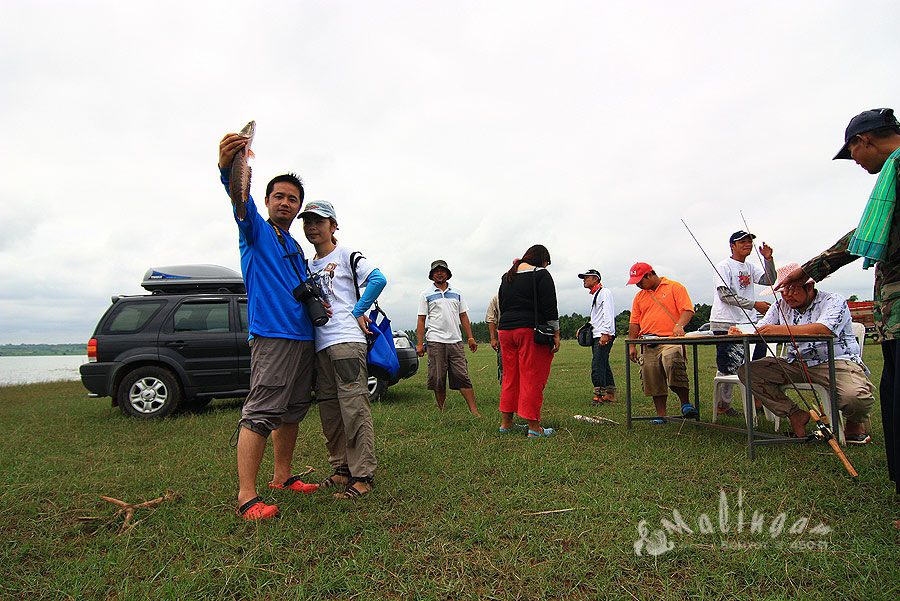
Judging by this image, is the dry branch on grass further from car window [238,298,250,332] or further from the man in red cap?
the man in red cap

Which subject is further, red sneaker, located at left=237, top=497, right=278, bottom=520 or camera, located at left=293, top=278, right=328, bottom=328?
camera, located at left=293, top=278, right=328, bottom=328

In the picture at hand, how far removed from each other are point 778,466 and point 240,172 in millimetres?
4003

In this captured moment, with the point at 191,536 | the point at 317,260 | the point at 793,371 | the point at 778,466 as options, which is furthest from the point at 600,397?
the point at 191,536

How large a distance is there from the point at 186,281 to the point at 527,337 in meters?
5.37

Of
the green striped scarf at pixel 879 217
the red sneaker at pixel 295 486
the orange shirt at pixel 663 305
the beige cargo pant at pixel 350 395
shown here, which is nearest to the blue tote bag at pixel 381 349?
the beige cargo pant at pixel 350 395

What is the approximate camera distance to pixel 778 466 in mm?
3527

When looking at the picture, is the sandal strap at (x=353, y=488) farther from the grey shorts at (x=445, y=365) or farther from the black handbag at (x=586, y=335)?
the black handbag at (x=586, y=335)

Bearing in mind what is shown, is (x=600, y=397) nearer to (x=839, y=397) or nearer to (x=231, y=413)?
(x=839, y=397)

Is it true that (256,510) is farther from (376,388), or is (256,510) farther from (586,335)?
(586,335)

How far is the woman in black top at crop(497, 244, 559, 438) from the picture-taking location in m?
4.79

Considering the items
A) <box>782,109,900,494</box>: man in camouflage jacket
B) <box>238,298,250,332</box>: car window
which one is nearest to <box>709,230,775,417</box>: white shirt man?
<box>782,109,900,494</box>: man in camouflage jacket

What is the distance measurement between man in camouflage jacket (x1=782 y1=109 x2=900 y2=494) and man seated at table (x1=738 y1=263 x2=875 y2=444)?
135 cm

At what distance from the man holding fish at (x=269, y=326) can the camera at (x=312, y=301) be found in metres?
0.06

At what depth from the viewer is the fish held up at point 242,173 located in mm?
2490
